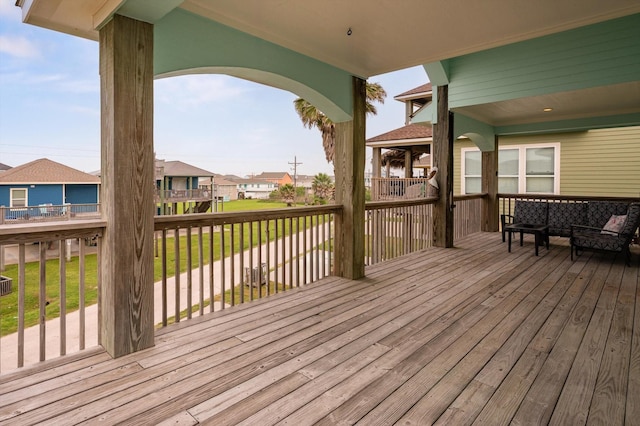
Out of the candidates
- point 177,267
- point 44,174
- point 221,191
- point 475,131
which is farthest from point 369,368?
point 475,131

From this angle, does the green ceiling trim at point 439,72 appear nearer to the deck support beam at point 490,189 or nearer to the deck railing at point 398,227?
the deck railing at point 398,227

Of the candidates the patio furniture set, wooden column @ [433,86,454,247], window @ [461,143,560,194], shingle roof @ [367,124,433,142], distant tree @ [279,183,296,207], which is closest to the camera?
the patio furniture set

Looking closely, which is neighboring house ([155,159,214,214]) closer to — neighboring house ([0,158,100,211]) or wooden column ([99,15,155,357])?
neighboring house ([0,158,100,211])

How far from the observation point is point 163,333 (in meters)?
2.79

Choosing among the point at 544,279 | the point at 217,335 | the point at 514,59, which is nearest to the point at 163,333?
the point at 217,335

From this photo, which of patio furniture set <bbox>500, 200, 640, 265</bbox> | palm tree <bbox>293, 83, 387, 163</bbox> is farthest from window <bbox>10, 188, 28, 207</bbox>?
palm tree <bbox>293, 83, 387, 163</bbox>

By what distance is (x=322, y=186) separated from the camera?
16281mm

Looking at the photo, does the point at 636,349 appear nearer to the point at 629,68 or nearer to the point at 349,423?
the point at 349,423

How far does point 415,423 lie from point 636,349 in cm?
205

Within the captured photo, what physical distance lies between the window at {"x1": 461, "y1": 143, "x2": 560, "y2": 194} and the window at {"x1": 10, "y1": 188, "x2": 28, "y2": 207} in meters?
10.6

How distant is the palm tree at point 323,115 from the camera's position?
13.5 meters

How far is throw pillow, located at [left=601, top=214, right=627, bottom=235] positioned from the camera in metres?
5.43

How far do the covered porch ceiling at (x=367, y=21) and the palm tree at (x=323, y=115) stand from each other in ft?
31.4

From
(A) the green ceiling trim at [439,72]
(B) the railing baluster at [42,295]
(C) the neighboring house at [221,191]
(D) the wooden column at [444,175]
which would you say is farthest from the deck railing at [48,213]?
(A) the green ceiling trim at [439,72]
